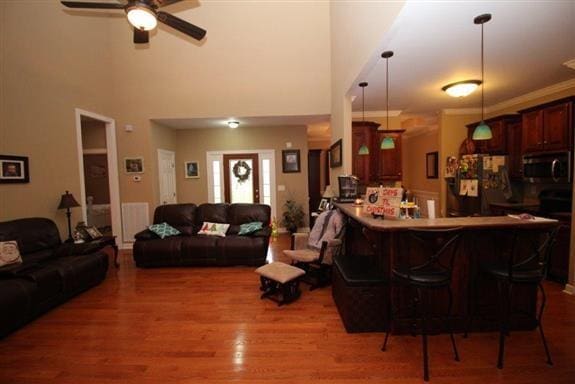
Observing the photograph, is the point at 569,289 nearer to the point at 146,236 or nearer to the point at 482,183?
the point at 482,183

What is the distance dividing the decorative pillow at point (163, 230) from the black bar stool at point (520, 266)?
13.7ft

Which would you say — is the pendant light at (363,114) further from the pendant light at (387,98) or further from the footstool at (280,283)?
the footstool at (280,283)

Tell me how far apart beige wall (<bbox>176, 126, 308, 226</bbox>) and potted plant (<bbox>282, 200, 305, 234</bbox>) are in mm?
140

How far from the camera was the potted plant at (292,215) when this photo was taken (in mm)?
6258

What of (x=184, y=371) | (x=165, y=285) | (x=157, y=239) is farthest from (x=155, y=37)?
(x=184, y=371)

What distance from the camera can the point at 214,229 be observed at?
4.41 metres

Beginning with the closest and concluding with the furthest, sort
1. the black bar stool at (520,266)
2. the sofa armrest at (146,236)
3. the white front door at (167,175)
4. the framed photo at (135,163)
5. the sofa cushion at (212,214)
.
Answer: the black bar stool at (520,266) < the sofa armrest at (146,236) < the sofa cushion at (212,214) < the framed photo at (135,163) < the white front door at (167,175)

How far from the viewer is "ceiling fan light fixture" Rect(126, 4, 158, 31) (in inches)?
107

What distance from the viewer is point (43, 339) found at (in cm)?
231

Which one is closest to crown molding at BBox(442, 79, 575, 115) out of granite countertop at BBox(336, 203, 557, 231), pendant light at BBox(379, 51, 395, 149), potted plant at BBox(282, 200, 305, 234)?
pendant light at BBox(379, 51, 395, 149)

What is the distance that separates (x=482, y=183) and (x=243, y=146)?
16.5 feet

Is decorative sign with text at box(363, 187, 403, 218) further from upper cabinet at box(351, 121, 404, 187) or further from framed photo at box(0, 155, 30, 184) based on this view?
framed photo at box(0, 155, 30, 184)

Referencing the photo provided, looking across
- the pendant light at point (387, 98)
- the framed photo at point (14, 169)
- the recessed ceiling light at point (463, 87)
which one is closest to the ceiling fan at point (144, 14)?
the framed photo at point (14, 169)

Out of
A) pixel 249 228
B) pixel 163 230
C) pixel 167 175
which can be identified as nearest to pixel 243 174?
pixel 167 175
